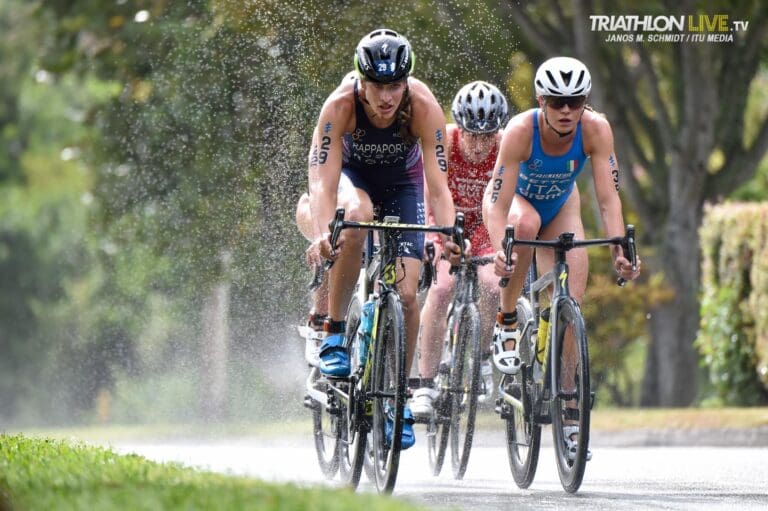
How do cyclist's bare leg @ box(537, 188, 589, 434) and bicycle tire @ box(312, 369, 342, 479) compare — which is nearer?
cyclist's bare leg @ box(537, 188, 589, 434)

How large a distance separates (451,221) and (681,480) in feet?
7.65

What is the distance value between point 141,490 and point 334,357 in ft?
7.92

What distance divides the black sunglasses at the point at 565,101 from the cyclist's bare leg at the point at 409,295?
46.8 inches

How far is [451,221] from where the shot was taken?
906 cm

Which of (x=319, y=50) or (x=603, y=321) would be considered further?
(x=603, y=321)

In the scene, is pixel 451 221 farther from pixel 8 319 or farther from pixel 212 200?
pixel 8 319

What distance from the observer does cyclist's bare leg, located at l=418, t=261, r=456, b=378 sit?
1072 cm

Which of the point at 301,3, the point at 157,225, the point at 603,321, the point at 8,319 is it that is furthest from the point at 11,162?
the point at 301,3

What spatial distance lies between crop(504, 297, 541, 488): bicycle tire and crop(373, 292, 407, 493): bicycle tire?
109cm

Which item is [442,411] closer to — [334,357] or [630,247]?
[334,357]

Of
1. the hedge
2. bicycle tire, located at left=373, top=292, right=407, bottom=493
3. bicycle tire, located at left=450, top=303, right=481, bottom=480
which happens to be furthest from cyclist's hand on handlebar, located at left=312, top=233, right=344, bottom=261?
the hedge

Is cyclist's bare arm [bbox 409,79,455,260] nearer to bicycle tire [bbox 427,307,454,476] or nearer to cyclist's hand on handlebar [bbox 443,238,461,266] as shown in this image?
cyclist's hand on handlebar [bbox 443,238,461,266]

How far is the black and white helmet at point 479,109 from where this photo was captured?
10.7 metres

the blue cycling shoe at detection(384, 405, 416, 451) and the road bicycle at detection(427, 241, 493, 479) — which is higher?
the road bicycle at detection(427, 241, 493, 479)
